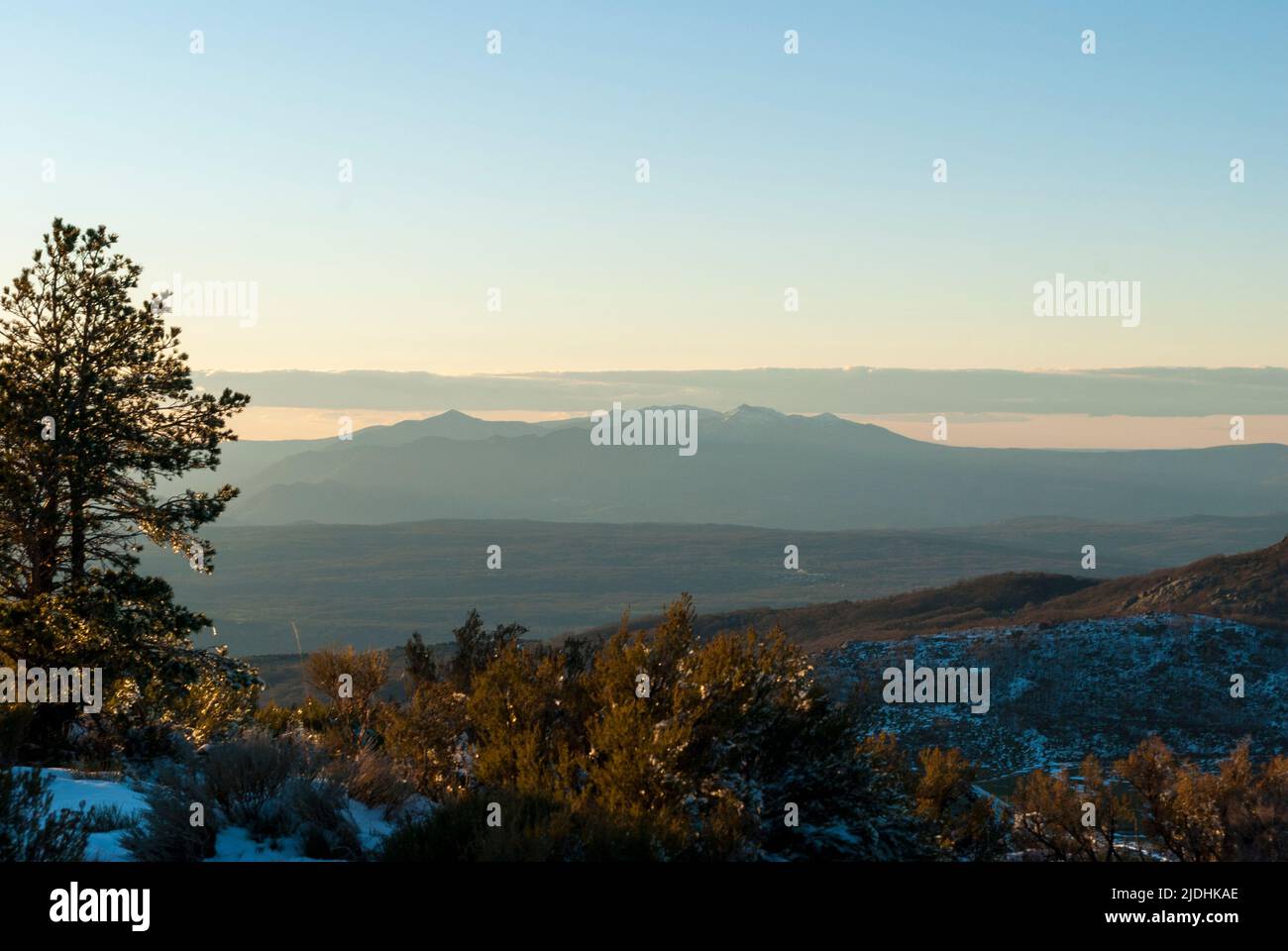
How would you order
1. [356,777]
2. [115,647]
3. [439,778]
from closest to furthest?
1. [356,777]
2. [439,778]
3. [115,647]

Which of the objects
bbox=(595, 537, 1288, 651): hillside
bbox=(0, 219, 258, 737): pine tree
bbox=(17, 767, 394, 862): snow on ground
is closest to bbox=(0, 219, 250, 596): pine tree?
bbox=(0, 219, 258, 737): pine tree

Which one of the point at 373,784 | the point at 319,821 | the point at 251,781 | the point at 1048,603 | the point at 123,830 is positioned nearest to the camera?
the point at 123,830

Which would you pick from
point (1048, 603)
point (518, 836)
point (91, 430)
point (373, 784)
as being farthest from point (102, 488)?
point (1048, 603)

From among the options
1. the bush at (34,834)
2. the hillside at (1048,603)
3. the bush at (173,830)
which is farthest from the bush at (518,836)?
the hillside at (1048,603)

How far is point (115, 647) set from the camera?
42.2 feet

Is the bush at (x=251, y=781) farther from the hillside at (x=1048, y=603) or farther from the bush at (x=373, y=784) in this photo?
the hillside at (x=1048, y=603)

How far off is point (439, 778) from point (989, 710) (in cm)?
4251

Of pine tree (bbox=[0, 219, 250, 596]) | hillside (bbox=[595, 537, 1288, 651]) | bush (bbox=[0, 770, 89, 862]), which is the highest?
pine tree (bbox=[0, 219, 250, 596])

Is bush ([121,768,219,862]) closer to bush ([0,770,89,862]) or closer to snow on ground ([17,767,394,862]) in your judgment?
snow on ground ([17,767,394,862])

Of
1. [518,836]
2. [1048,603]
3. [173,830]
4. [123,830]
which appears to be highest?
[518,836]

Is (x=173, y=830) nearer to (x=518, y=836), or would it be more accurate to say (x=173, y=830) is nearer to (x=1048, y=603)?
(x=518, y=836)
